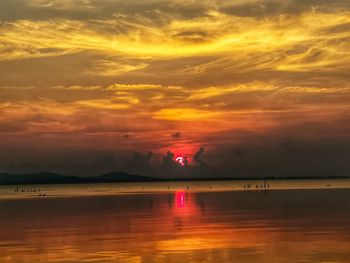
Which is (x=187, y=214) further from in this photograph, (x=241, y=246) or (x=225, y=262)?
(x=225, y=262)

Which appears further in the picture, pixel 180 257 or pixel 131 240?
pixel 131 240

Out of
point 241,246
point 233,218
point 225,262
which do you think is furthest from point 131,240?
point 233,218

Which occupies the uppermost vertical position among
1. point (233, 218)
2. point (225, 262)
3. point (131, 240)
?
point (233, 218)

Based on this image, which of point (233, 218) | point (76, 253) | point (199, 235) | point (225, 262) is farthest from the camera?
point (233, 218)

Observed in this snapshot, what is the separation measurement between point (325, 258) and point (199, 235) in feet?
46.5

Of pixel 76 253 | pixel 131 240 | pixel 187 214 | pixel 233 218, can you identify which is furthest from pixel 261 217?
pixel 76 253

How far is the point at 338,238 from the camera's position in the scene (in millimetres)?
41969

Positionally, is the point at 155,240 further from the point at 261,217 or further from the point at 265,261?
the point at 261,217

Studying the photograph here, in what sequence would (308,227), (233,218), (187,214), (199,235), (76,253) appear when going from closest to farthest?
(76,253) → (199,235) → (308,227) → (233,218) → (187,214)

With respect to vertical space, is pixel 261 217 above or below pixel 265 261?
above

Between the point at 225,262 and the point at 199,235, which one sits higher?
the point at 199,235

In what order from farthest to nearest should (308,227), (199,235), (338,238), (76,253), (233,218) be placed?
1. (233,218)
2. (308,227)
3. (199,235)
4. (338,238)
5. (76,253)

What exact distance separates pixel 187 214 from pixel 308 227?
70.4 ft

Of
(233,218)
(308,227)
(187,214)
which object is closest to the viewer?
(308,227)
